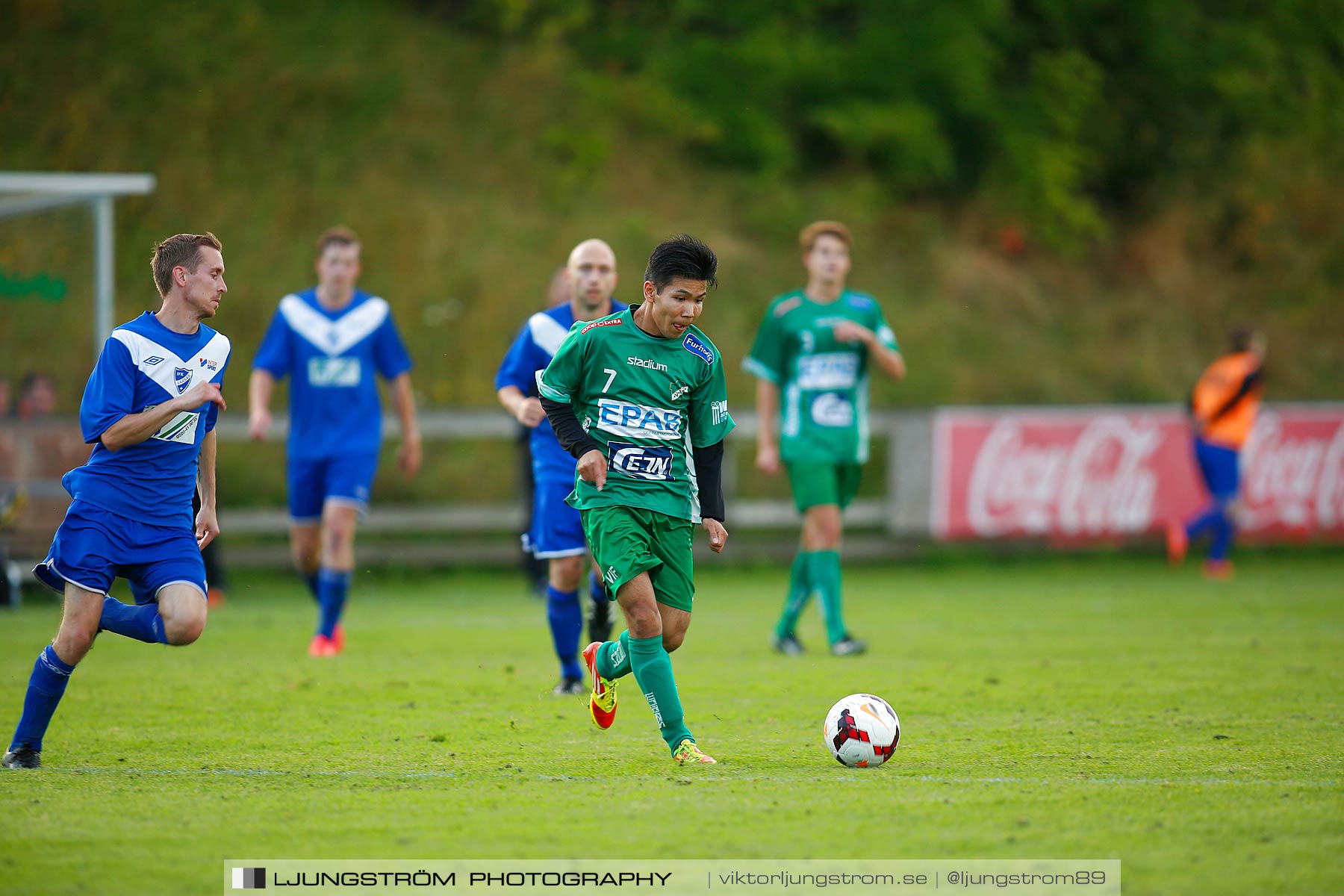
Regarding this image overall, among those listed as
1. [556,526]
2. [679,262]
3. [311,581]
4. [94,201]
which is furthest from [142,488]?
[94,201]

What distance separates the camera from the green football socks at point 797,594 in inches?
390

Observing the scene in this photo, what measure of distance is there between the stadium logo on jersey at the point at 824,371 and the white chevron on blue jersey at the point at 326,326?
273 cm

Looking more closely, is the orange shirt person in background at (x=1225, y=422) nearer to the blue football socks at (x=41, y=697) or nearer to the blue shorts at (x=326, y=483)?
the blue shorts at (x=326, y=483)

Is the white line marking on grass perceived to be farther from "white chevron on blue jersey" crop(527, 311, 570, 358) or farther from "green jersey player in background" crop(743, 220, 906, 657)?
"green jersey player in background" crop(743, 220, 906, 657)

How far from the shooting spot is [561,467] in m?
8.07

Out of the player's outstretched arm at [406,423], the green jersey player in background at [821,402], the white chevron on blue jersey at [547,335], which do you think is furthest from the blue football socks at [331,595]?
the green jersey player in background at [821,402]

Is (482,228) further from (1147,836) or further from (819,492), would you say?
(1147,836)

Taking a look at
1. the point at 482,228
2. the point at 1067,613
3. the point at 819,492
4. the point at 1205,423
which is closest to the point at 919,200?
the point at 482,228

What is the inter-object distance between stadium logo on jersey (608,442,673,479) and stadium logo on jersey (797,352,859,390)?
3.97m

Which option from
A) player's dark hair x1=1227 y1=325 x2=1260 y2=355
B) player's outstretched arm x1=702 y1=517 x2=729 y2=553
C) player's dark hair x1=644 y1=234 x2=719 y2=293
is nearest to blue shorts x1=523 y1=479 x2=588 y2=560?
player's outstretched arm x1=702 y1=517 x2=729 y2=553

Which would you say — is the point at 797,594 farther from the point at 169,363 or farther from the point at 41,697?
the point at 41,697

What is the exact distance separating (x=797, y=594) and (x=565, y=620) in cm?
227

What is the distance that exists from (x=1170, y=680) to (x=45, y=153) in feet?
51.5

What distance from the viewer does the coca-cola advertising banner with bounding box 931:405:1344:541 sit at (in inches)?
647
